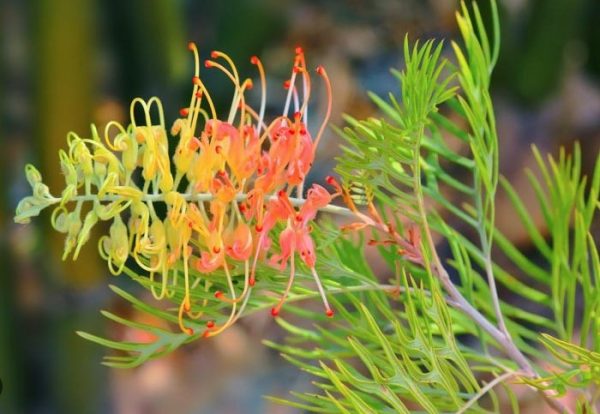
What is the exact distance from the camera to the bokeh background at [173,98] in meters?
0.91

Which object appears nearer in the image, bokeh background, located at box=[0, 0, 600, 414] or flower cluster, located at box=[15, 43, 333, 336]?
flower cluster, located at box=[15, 43, 333, 336]

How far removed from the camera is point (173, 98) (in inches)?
37.4

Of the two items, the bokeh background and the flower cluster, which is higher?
the flower cluster

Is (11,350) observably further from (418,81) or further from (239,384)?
(418,81)

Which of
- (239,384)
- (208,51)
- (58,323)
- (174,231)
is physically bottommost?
(239,384)

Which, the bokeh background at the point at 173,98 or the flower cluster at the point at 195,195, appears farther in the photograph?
the bokeh background at the point at 173,98

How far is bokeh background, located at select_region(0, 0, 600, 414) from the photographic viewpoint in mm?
907

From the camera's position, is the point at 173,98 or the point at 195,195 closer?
the point at 195,195

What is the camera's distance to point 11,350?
1.01 m

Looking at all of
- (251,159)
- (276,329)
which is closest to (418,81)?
(251,159)

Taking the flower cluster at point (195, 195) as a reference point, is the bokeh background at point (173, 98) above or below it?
below

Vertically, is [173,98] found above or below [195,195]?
below

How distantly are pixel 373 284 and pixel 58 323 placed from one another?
75 cm

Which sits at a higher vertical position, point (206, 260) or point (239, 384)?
point (206, 260)
